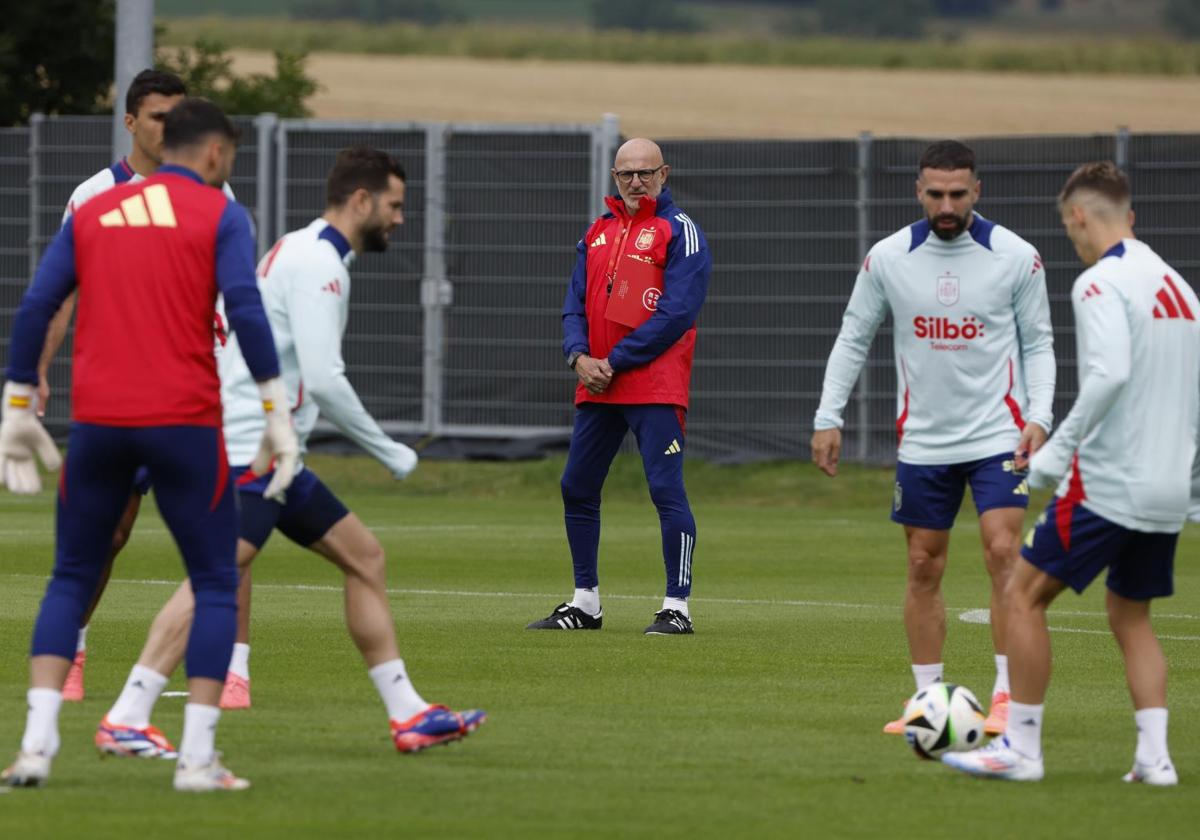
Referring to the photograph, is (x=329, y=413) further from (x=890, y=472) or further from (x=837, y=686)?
(x=890, y=472)

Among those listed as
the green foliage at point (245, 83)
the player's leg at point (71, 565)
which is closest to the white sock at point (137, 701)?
the player's leg at point (71, 565)

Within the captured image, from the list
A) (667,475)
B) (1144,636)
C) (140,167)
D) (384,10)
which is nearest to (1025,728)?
(1144,636)

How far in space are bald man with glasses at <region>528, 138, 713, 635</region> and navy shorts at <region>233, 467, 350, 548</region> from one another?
4155 millimetres

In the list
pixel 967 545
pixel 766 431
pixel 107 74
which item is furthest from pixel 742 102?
pixel 967 545

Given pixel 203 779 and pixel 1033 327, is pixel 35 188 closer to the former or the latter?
pixel 1033 327

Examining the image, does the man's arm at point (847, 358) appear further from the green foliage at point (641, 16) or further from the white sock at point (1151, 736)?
the green foliage at point (641, 16)

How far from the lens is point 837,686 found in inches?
407

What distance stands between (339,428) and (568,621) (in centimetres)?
442

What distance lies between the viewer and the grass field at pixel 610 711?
23.8ft

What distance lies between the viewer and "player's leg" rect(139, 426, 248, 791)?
7434 mm

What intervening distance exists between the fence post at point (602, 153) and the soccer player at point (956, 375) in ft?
49.2

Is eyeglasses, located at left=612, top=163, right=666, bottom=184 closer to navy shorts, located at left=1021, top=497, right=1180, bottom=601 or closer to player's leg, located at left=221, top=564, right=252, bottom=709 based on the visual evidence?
player's leg, located at left=221, top=564, right=252, bottom=709

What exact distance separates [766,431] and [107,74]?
1167cm

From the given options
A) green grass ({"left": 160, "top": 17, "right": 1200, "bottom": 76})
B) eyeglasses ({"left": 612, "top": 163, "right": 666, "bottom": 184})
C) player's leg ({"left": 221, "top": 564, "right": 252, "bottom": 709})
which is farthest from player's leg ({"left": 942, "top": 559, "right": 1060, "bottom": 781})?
green grass ({"left": 160, "top": 17, "right": 1200, "bottom": 76})
